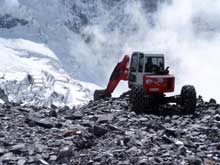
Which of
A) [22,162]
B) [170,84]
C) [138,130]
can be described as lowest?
[22,162]

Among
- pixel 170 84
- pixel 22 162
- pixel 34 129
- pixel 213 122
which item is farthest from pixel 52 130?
pixel 170 84

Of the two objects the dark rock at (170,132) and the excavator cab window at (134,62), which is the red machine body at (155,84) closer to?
the excavator cab window at (134,62)

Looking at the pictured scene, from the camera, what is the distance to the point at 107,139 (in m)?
14.5

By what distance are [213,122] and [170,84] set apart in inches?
164

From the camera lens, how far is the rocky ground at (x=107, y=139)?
13062mm

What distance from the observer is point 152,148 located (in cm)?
1365

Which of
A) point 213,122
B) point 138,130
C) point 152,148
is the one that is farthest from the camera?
point 213,122

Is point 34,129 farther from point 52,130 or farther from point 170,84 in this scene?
point 170,84

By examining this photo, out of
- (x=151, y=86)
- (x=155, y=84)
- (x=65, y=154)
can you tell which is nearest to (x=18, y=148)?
(x=65, y=154)

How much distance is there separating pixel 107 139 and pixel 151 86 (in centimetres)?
683

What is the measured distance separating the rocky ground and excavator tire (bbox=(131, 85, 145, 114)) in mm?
1269

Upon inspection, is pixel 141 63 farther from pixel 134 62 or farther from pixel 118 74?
pixel 118 74

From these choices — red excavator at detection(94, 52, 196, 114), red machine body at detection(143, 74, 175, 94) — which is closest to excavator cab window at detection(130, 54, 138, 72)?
red excavator at detection(94, 52, 196, 114)

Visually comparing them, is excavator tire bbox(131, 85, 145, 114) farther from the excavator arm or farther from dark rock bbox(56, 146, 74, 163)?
dark rock bbox(56, 146, 74, 163)
